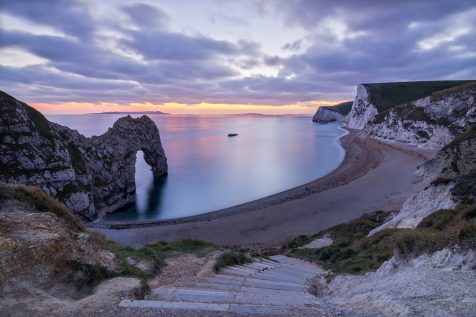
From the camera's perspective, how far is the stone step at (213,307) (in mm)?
6095

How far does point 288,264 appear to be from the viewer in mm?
15250

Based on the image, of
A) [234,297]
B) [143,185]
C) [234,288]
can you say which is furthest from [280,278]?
[143,185]

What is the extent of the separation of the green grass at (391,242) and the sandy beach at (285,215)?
5921mm

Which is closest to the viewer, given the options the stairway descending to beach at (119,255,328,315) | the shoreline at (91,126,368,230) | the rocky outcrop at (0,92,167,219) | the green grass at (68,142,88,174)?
the stairway descending to beach at (119,255,328,315)

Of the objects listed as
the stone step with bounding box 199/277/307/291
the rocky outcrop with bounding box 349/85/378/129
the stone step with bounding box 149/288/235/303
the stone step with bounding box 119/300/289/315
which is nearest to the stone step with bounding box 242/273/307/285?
the stone step with bounding box 199/277/307/291

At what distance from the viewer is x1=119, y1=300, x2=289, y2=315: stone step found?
6095 millimetres

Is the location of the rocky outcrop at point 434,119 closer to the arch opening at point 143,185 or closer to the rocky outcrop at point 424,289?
the arch opening at point 143,185

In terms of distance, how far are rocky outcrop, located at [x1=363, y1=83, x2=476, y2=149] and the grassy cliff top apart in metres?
35.6

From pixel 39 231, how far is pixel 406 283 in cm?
977

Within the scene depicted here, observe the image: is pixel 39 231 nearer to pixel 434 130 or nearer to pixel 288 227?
pixel 288 227

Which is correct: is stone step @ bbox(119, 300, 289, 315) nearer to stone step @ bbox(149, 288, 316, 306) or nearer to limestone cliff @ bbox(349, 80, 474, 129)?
stone step @ bbox(149, 288, 316, 306)

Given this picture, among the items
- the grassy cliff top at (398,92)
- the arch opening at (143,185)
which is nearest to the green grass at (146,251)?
the arch opening at (143,185)

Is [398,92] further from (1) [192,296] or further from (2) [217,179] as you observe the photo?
(1) [192,296]

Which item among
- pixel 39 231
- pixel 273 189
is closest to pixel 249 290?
pixel 39 231
